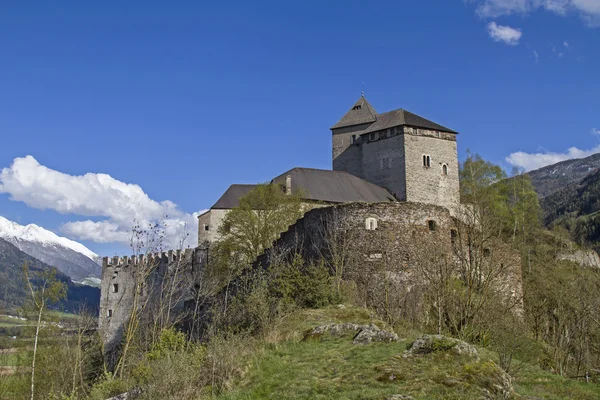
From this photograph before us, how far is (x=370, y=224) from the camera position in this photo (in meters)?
23.9

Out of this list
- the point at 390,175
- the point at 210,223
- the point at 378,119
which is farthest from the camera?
the point at 378,119

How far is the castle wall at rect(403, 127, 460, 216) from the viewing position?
4944cm

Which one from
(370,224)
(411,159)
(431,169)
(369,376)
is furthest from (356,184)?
(369,376)

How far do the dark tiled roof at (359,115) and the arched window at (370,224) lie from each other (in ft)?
111

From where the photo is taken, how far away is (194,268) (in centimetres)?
3950

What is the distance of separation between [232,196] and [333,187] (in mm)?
7923

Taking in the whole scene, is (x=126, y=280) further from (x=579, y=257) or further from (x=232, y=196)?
(x=579, y=257)

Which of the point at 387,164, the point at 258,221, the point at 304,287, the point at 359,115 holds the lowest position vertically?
the point at 304,287

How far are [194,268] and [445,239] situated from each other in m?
19.9

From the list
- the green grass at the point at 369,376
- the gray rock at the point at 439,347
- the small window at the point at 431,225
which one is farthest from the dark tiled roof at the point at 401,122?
the gray rock at the point at 439,347

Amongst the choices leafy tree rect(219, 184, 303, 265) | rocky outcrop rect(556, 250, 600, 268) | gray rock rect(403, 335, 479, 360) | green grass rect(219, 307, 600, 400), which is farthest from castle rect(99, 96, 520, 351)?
gray rock rect(403, 335, 479, 360)

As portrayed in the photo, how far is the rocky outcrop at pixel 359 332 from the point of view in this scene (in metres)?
14.6

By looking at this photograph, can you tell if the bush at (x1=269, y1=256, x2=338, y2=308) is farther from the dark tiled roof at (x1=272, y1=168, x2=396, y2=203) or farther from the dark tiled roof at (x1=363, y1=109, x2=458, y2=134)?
the dark tiled roof at (x1=363, y1=109, x2=458, y2=134)

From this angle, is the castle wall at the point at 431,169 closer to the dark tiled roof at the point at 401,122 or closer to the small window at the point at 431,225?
the dark tiled roof at the point at 401,122
